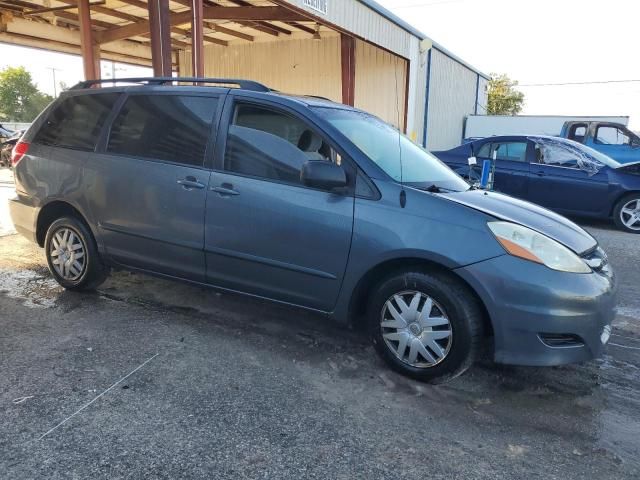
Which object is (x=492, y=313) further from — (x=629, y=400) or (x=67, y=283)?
(x=67, y=283)

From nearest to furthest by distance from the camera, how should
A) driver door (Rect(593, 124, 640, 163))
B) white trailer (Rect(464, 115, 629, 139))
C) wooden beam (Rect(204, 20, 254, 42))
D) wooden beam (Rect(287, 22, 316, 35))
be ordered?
driver door (Rect(593, 124, 640, 163))
wooden beam (Rect(204, 20, 254, 42))
wooden beam (Rect(287, 22, 316, 35))
white trailer (Rect(464, 115, 629, 139))

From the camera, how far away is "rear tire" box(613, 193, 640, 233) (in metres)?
8.05

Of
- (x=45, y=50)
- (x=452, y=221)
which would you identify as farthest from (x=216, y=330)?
(x=45, y=50)

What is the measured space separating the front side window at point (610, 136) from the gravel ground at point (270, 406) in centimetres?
1117

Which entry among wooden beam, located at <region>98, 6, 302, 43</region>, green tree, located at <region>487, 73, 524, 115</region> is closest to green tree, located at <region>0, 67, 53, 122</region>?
green tree, located at <region>487, 73, 524, 115</region>

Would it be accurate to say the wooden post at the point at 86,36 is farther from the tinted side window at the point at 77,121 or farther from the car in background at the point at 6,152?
the car in background at the point at 6,152

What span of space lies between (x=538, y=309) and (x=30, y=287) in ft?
13.7

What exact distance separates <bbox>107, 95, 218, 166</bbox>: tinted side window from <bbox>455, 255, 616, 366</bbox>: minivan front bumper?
2.03m

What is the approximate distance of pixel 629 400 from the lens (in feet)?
9.59

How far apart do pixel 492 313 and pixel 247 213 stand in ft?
5.40

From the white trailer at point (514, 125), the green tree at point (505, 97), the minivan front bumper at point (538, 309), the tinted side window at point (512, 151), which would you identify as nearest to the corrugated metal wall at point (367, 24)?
the tinted side window at point (512, 151)

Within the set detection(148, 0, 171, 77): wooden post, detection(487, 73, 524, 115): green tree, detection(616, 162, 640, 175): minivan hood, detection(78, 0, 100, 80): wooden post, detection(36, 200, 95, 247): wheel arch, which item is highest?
detection(487, 73, 524, 115): green tree

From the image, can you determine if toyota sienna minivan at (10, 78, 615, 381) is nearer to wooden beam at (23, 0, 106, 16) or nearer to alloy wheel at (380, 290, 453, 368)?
alloy wheel at (380, 290, 453, 368)

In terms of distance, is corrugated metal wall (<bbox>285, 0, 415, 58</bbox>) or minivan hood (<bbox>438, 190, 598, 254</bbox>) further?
corrugated metal wall (<bbox>285, 0, 415, 58</bbox>)
